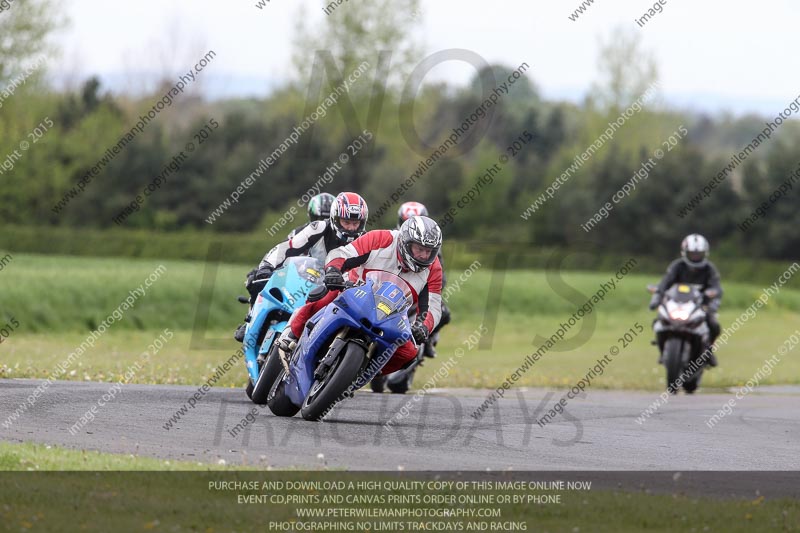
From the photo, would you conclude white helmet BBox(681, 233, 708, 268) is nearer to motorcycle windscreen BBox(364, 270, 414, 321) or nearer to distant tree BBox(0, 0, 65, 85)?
motorcycle windscreen BBox(364, 270, 414, 321)

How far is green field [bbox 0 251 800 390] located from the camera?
21.8 metres

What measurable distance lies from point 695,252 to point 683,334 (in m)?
1.62

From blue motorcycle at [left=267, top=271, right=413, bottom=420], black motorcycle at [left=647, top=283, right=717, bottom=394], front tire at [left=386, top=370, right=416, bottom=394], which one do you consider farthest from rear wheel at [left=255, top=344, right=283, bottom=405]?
black motorcycle at [left=647, top=283, right=717, bottom=394]

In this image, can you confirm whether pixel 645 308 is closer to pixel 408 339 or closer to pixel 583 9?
pixel 583 9

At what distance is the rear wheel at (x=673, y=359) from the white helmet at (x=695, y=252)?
5.33ft

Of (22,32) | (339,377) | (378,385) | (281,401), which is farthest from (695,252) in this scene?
(22,32)

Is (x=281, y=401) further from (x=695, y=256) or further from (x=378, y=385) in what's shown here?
(x=695, y=256)

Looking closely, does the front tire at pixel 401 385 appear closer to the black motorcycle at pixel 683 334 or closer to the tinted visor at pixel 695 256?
the black motorcycle at pixel 683 334

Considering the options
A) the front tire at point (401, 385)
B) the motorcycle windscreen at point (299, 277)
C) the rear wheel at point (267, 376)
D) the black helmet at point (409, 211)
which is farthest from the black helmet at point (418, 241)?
the front tire at point (401, 385)

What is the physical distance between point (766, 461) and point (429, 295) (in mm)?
3546

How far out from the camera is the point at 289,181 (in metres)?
62.8

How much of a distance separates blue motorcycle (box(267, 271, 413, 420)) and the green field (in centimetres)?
544

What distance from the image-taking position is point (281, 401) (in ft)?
38.5
